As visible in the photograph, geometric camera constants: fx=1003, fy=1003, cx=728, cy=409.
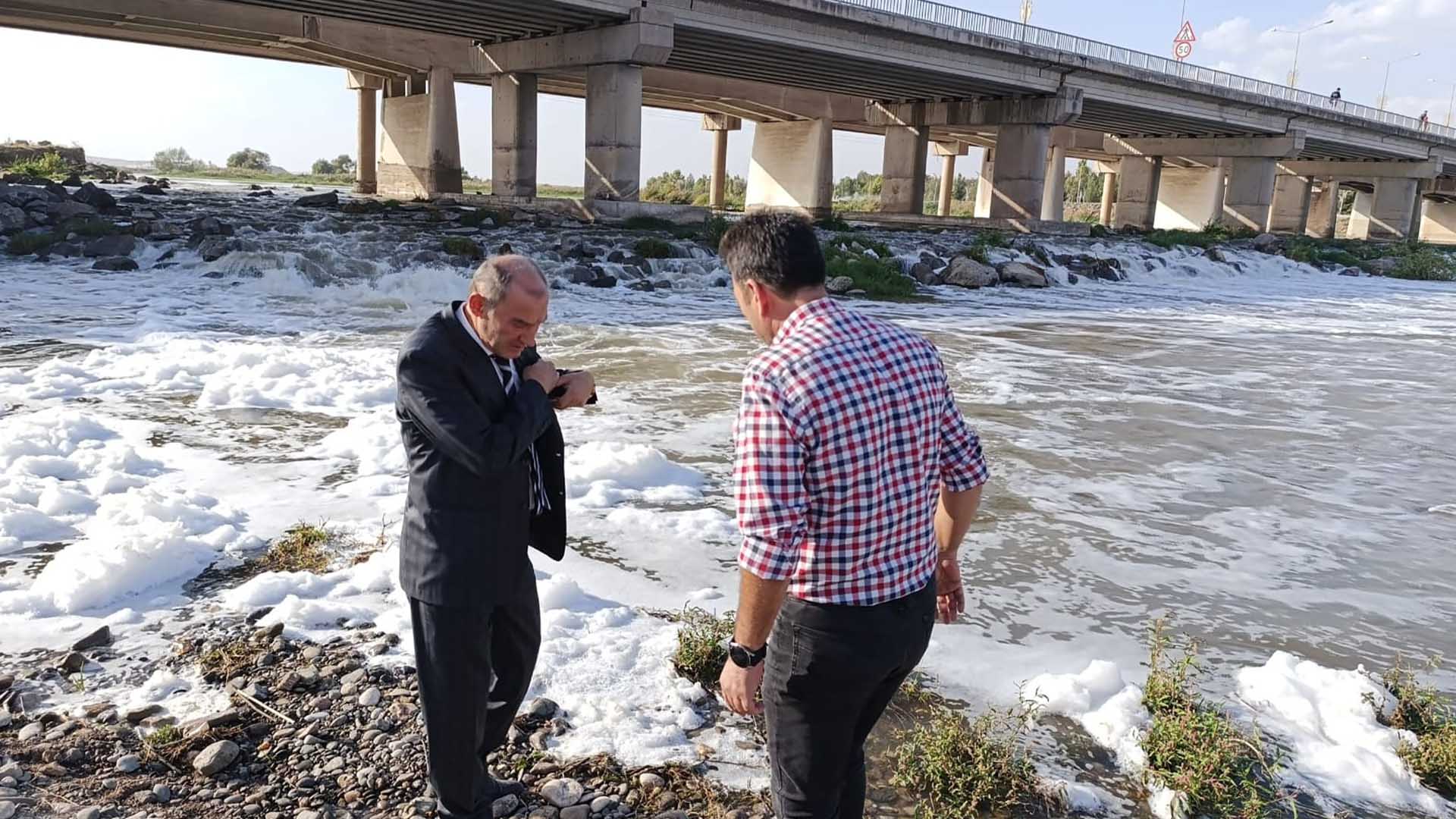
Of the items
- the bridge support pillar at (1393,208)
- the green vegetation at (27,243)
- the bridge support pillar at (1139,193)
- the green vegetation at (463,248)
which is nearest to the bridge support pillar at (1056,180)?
the bridge support pillar at (1139,193)

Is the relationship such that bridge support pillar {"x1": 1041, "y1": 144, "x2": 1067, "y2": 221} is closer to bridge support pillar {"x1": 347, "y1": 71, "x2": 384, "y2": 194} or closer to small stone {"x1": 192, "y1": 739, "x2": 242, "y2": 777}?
bridge support pillar {"x1": 347, "y1": 71, "x2": 384, "y2": 194}

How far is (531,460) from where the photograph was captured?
11.0ft

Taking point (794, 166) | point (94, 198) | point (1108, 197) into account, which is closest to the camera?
point (94, 198)

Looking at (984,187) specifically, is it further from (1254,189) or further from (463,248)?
(463,248)

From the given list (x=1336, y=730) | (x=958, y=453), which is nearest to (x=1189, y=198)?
(x=1336, y=730)

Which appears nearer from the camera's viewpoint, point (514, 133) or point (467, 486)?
point (467, 486)

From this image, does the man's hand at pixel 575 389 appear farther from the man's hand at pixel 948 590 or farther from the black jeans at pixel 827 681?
the man's hand at pixel 948 590

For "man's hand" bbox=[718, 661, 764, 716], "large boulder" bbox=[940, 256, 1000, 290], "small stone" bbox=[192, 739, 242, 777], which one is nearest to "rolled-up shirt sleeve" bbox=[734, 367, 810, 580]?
"man's hand" bbox=[718, 661, 764, 716]

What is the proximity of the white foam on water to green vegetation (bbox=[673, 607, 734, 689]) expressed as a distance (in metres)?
2.52

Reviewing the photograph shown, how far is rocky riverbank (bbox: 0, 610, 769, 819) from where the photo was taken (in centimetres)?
360

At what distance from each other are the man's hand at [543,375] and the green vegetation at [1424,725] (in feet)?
12.9

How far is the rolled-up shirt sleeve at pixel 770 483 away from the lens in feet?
8.18

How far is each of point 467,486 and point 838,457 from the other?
1198mm

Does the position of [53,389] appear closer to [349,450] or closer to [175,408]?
[175,408]
